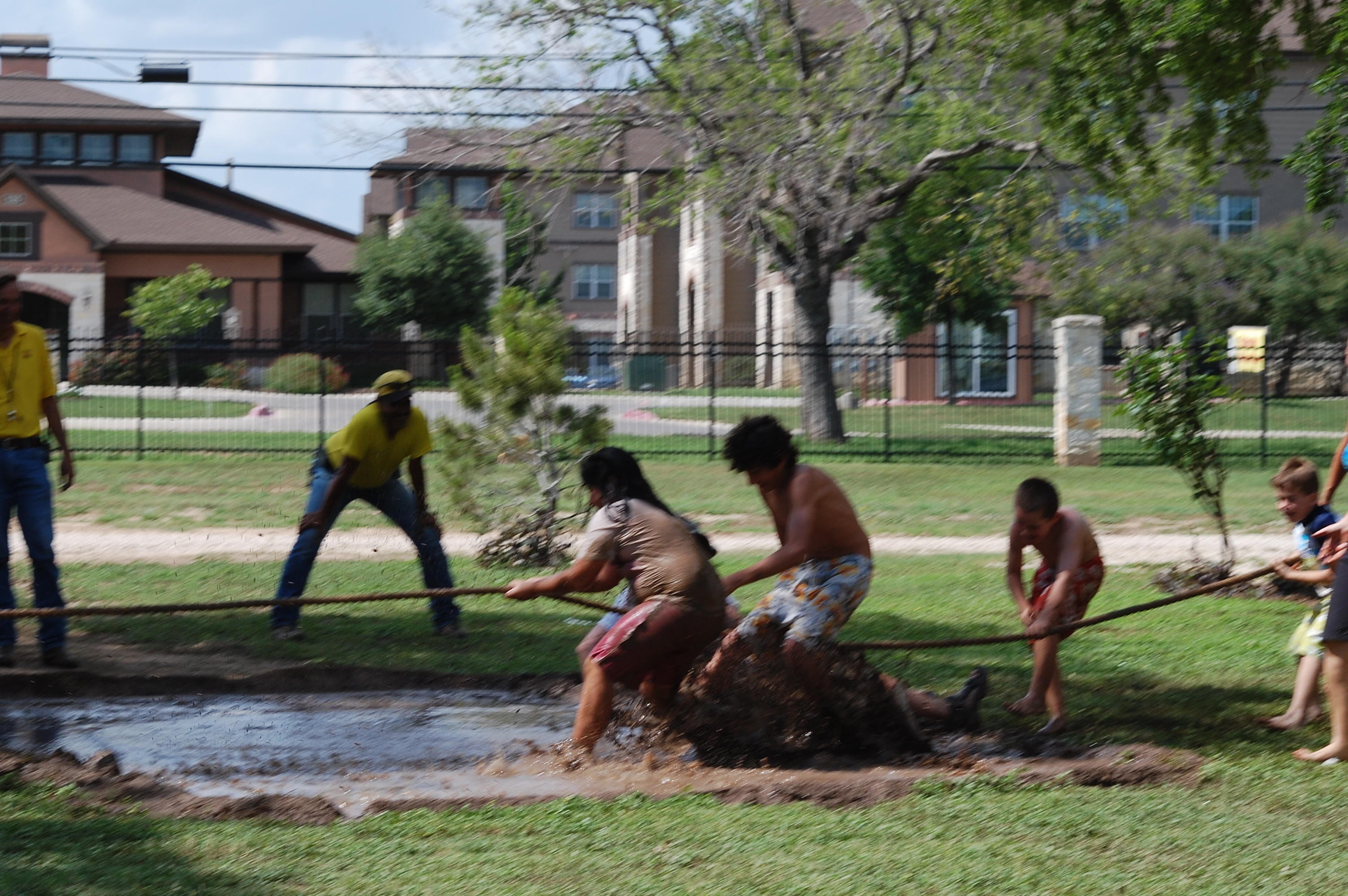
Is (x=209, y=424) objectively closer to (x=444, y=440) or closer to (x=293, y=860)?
(x=444, y=440)

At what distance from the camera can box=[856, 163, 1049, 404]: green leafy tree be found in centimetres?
2297

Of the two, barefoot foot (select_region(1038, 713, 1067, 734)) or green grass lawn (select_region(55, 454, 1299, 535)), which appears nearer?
barefoot foot (select_region(1038, 713, 1067, 734))

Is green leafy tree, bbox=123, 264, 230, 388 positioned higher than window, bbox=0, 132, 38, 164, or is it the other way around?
window, bbox=0, 132, 38, 164

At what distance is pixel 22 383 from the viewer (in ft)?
25.1

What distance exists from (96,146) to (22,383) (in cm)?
4942

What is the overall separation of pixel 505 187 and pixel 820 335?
18.8 feet

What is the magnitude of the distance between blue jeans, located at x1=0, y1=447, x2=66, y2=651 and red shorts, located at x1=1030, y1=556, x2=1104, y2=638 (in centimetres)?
486

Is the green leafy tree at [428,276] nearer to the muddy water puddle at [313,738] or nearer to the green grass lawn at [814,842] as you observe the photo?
the muddy water puddle at [313,738]

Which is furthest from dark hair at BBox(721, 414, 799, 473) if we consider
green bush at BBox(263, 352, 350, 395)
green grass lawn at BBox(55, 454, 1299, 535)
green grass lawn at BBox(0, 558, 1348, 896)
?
green bush at BBox(263, 352, 350, 395)

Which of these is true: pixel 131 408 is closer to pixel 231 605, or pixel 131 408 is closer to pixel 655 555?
pixel 231 605

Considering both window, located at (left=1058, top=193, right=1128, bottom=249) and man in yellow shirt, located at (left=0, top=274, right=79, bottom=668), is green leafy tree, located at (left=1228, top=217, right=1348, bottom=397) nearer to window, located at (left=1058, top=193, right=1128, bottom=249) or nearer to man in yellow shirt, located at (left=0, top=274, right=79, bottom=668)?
window, located at (left=1058, top=193, right=1128, bottom=249)

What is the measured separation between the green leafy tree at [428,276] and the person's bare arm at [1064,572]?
1572 inches

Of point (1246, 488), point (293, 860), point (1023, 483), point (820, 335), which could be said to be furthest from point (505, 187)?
point (293, 860)

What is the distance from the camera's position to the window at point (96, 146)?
52562mm
